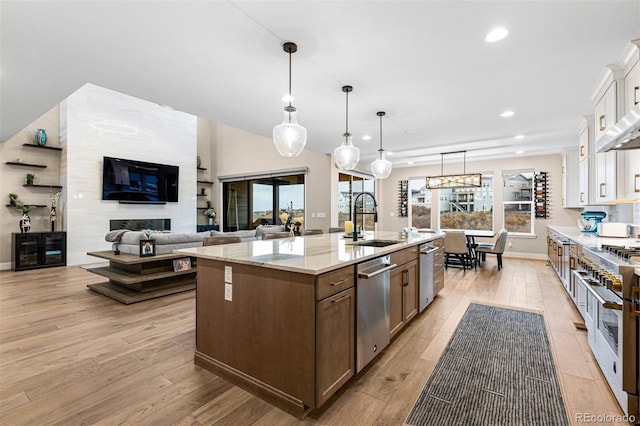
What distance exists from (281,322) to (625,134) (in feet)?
8.61

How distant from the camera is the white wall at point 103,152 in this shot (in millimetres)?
6137

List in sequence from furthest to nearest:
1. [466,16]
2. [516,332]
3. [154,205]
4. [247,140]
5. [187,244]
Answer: [247,140]
[154,205]
[187,244]
[516,332]
[466,16]

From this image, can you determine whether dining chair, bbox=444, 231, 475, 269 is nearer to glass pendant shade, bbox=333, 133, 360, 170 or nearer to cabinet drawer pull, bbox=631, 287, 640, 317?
glass pendant shade, bbox=333, 133, 360, 170

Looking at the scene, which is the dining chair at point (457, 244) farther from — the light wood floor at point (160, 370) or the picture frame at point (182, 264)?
the picture frame at point (182, 264)

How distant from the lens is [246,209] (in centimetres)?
904

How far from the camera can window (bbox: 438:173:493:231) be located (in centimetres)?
776

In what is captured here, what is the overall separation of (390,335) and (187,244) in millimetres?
3280

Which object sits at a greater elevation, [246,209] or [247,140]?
[247,140]

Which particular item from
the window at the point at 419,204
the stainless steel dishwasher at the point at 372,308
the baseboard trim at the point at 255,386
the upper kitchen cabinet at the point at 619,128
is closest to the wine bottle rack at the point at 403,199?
the window at the point at 419,204

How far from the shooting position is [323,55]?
2.60 m

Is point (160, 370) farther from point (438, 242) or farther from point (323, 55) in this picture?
point (438, 242)

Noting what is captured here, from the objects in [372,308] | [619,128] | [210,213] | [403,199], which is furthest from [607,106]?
[210,213]

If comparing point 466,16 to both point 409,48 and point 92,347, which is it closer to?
point 409,48

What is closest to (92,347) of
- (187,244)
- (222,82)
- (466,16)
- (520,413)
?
(187,244)
